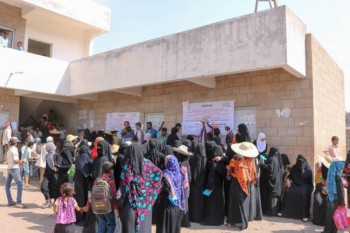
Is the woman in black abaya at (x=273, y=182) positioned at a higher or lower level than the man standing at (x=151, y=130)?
lower

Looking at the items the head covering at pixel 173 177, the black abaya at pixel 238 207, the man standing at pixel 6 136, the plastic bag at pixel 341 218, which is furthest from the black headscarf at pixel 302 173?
the man standing at pixel 6 136

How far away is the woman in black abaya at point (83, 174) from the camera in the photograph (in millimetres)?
5770

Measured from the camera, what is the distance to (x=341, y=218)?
4.73 m

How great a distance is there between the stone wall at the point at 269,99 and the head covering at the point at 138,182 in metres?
4.41

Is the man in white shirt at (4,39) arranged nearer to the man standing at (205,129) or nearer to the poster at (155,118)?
the poster at (155,118)

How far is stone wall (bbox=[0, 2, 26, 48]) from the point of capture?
1180 cm

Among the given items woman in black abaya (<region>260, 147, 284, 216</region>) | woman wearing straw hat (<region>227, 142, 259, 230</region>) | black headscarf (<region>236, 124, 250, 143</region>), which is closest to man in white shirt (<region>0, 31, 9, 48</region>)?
black headscarf (<region>236, 124, 250, 143</region>)

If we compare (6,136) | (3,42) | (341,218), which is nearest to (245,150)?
(341,218)

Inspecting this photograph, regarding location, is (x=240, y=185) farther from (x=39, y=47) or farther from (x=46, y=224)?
(x=39, y=47)

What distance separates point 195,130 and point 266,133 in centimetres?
210

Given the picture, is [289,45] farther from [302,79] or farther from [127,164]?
[127,164]

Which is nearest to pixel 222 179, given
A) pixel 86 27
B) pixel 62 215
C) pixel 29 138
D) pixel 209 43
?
pixel 62 215

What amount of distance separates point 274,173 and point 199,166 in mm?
1709

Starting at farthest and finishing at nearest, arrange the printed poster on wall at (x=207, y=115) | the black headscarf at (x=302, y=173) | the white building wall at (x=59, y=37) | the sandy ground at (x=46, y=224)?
the white building wall at (x=59, y=37) → the printed poster on wall at (x=207, y=115) → the black headscarf at (x=302, y=173) → the sandy ground at (x=46, y=224)
